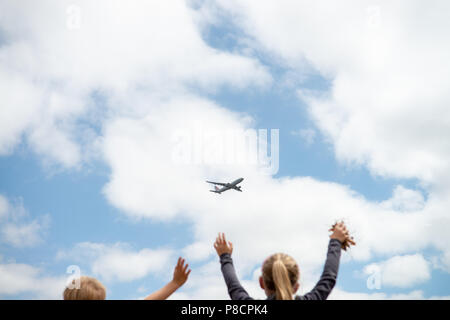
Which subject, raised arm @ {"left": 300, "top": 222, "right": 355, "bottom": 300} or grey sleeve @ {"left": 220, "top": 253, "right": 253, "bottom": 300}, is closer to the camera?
raised arm @ {"left": 300, "top": 222, "right": 355, "bottom": 300}

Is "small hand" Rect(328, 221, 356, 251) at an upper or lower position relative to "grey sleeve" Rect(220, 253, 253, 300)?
upper

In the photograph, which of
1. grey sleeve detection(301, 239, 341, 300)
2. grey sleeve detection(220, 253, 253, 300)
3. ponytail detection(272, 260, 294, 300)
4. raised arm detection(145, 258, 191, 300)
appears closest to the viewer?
ponytail detection(272, 260, 294, 300)

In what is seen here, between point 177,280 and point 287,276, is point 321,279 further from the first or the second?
point 177,280

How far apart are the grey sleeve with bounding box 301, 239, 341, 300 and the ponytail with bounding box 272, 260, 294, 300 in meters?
0.32

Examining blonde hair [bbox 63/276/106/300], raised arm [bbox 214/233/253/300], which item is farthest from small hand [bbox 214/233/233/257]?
blonde hair [bbox 63/276/106/300]

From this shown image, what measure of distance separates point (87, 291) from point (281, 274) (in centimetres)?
327

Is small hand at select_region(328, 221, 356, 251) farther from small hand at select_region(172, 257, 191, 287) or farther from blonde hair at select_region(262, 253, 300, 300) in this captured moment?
small hand at select_region(172, 257, 191, 287)

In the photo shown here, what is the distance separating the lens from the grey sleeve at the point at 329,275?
261 inches

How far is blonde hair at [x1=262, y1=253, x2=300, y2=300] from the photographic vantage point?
6.42m

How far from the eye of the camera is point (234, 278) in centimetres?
723
